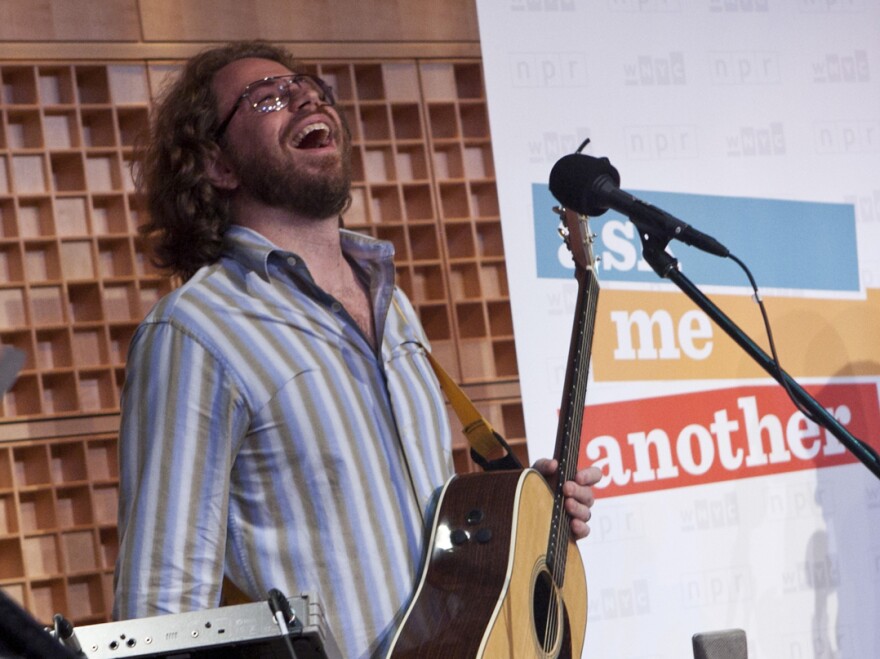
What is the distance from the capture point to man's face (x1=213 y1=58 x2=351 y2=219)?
2.12 meters

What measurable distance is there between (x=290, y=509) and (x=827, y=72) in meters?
2.17

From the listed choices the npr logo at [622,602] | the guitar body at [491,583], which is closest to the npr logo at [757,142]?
the npr logo at [622,602]

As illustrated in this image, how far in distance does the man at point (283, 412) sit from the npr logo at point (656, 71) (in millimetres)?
1184

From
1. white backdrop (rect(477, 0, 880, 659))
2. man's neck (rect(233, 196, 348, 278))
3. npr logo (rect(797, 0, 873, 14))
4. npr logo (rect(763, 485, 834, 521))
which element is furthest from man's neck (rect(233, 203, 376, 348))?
npr logo (rect(797, 0, 873, 14))

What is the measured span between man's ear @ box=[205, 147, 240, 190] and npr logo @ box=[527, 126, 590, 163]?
96 cm

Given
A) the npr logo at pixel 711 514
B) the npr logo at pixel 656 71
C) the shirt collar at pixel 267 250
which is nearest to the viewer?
the shirt collar at pixel 267 250

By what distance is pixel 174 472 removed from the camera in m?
1.81

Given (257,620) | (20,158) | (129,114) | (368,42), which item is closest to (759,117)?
(368,42)

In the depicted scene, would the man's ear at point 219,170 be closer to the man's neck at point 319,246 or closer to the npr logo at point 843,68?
the man's neck at point 319,246

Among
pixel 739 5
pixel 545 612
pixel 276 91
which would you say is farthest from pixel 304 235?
pixel 739 5

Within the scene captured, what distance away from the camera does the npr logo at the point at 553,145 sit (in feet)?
9.86

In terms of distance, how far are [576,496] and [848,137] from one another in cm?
170

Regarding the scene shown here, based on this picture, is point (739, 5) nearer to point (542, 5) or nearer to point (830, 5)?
point (830, 5)

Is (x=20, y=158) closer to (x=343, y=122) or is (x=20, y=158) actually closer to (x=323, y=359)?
(x=343, y=122)
